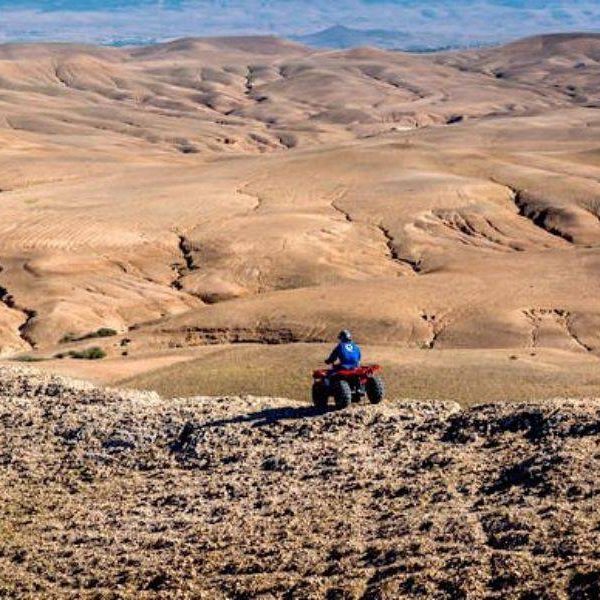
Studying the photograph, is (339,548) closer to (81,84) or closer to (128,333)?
(128,333)

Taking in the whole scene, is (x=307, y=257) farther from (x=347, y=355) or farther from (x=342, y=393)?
(x=342, y=393)

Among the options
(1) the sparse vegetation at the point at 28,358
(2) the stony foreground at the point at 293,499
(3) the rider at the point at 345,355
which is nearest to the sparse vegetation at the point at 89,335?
(1) the sparse vegetation at the point at 28,358

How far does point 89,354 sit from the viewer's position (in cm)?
3120

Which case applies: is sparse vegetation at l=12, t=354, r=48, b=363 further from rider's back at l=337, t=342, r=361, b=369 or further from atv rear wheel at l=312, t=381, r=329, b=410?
rider's back at l=337, t=342, r=361, b=369

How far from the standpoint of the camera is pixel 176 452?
1733 cm

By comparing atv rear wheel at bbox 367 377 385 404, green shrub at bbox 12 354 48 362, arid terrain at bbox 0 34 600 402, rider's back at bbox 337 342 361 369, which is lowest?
arid terrain at bbox 0 34 600 402

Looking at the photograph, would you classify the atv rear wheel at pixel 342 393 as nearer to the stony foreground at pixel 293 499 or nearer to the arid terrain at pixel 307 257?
the stony foreground at pixel 293 499

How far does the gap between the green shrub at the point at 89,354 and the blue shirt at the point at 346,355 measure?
14.0 meters

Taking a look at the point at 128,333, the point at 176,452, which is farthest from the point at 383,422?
the point at 128,333

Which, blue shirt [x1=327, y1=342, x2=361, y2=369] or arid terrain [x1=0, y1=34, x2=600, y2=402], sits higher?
blue shirt [x1=327, y1=342, x2=361, y2=369]

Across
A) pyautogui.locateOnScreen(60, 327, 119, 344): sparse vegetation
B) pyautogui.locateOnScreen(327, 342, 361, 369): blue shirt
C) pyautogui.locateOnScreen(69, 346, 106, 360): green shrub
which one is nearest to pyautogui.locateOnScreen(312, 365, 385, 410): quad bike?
pyautogui.locateOnScreen(327, 342, 361, 369): blue shirt

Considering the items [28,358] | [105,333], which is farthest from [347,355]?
[105,333]

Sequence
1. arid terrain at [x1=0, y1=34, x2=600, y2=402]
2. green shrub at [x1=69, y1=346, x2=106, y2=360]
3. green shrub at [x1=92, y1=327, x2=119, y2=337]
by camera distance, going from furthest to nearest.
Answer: green shrub at [x1=92, y1=327, x2=119, y2=337]
arid terrain at [x1=0, y1=34, x2=600, y2=402]
green shrub at [x1=69, y1=346, x2=106, y2=360]

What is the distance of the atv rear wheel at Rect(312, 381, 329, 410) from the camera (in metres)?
18.4
